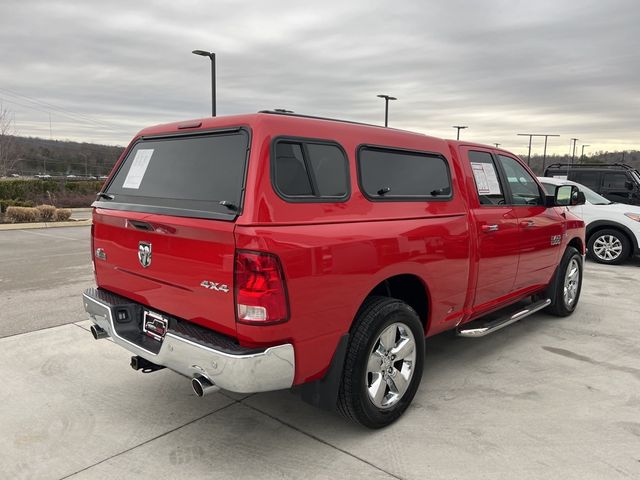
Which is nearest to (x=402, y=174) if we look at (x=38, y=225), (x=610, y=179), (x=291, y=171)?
(x=291, y=171)

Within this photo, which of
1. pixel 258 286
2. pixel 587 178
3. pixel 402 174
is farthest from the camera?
pixel 587 178

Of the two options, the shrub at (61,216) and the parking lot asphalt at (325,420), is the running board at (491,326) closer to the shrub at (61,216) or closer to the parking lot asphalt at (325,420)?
the parking lot asphalt at (325,420)

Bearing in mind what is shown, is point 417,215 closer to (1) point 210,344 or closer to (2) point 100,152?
(1) point 210,344

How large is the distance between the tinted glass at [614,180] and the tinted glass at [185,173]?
12302mm

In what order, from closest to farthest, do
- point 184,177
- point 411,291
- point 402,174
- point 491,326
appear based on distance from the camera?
point 184,177 < point 402,174 < point 411,291 < point 491,326

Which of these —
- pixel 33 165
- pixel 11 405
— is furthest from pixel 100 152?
pixel 11 405

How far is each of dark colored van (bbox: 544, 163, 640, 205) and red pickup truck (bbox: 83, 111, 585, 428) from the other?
10068 mm

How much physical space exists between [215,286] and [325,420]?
1.36 m

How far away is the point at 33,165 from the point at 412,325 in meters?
44.8

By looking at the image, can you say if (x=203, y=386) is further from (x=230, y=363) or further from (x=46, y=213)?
(x=46, y=213)

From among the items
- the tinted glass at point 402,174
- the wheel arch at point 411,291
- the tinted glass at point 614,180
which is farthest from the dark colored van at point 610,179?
the wheel arch at point 411,291

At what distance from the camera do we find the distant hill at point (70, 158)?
41000 mm

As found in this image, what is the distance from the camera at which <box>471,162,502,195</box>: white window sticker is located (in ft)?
13.4

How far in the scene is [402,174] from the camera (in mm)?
3416
